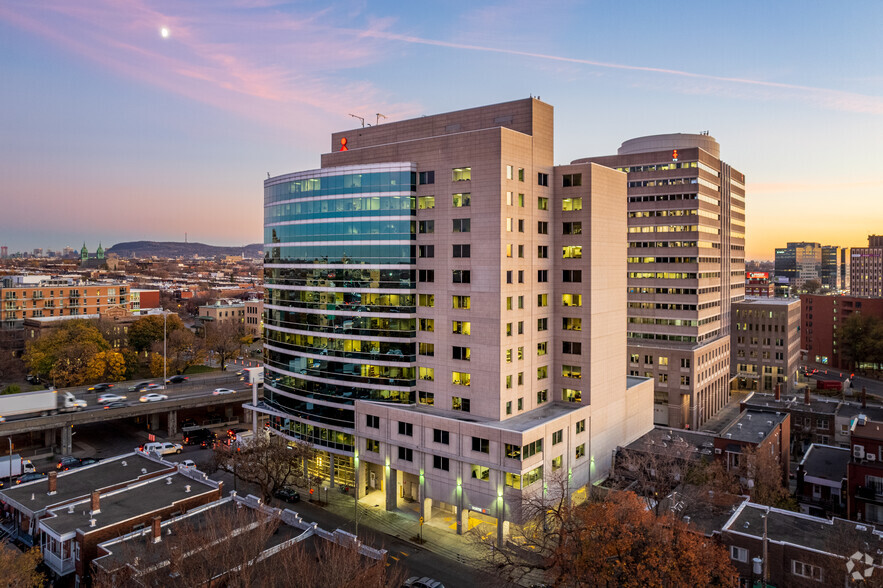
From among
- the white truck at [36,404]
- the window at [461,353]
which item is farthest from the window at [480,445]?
the white truck at [36,404]

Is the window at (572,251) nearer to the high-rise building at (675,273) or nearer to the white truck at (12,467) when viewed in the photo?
the high-rise building at (675,273)

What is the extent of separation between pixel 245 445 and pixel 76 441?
43921 millimetres

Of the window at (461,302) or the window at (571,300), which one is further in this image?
the window at (571,300)

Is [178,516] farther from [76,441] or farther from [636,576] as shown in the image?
[76,441]

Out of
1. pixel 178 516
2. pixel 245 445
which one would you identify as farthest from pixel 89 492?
pixel 245 445

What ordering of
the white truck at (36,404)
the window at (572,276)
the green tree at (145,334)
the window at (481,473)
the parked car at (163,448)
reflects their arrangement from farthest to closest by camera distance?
the green tree at (145,334) → the white truck at (36,404) → the parked car at (163,448) → the window at (572,276) → the window at (481,473)

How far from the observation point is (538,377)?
71500mm

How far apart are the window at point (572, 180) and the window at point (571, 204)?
188 centimetres

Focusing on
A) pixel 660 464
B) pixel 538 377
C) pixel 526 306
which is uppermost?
pixel 526 306

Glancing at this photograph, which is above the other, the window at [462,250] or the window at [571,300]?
the window at [462,250]

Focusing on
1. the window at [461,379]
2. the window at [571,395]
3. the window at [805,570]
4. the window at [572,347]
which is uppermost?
the window at [572,347]

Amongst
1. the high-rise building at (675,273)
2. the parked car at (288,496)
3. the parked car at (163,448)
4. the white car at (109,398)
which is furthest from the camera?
the high-rise building at (675,273)

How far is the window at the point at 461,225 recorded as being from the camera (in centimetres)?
6619

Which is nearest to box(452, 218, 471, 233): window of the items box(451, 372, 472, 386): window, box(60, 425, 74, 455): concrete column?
box(451, 372, 472, 386): window
